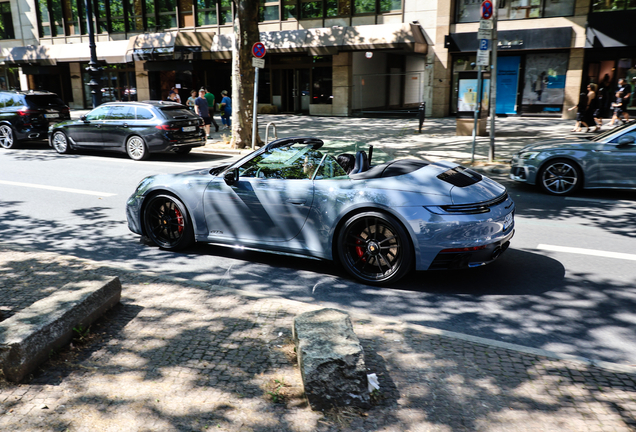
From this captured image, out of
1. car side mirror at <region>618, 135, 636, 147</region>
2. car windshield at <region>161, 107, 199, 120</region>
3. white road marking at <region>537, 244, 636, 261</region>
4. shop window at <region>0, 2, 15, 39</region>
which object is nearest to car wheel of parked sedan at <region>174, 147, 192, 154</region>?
car windshield at <region>161, 107, 199, 120</region>

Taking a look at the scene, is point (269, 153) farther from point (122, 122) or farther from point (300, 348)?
point (122, 122)

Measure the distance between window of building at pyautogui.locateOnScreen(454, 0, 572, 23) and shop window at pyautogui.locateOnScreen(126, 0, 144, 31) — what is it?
726 inches

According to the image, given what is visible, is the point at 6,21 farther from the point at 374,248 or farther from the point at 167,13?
the point at 374,248

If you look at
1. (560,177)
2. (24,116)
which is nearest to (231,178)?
(560,177)

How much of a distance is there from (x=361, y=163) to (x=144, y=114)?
10.2 metres

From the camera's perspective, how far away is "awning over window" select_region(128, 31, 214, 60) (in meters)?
27.9

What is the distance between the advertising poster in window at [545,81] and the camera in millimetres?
22781

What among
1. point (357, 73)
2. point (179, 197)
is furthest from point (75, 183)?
point (357, 73)

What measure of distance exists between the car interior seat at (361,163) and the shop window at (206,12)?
1011 inches

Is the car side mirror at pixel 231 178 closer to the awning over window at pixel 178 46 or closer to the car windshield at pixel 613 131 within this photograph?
the car windshield at pixel 613 131

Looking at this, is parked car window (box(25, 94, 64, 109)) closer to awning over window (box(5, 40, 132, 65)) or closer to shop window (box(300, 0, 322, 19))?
awning over window (box(5, 40, 132, 65))

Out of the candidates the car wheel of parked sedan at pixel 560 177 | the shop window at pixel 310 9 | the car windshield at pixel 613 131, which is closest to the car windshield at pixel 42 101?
the shop window at pixel 310 9

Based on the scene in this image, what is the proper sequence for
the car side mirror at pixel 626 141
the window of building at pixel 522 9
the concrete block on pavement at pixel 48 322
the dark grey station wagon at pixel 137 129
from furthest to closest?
the window of building at pixel 522 9 → the dark grey station wagon at pixel 137 129 → the car side mirror at pixel 626 141 → the concrete block on pavement at pixel 48 322

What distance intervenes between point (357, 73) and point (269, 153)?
74.3 feet
